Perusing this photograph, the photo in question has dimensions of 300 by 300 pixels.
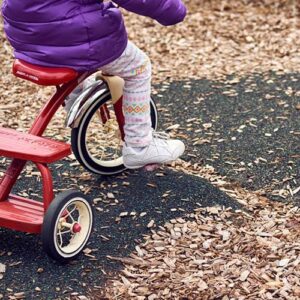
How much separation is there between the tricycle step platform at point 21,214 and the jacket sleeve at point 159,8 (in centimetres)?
94

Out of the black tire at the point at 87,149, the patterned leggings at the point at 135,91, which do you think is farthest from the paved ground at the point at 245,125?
the patterned leggings at the point at 135,91

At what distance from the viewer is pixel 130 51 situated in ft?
11.5

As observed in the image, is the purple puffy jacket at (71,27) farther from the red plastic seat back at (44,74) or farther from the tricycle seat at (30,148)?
the tricycle seat at (30,148)

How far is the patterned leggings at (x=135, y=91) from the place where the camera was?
3516mm

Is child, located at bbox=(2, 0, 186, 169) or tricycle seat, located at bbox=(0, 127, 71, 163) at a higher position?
child, located at bbox=(2, 0, 186, 169)

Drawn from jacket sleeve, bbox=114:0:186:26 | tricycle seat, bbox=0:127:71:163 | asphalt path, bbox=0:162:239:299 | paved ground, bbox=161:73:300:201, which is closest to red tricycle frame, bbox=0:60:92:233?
tricycle seat, bbox=0:127:71:163

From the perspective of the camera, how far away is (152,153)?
3.76 m

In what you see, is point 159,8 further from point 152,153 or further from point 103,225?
point 103,225

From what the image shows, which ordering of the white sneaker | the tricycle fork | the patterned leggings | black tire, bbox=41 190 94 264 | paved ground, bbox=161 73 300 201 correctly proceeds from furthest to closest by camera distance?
paved ground, bbox=161 73 300 201, the white sneaker, the patterned leggings, the tricycle fork, black tire, bbox=41 190 94 264

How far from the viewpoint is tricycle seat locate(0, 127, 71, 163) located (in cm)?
308

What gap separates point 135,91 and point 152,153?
1.11 ft

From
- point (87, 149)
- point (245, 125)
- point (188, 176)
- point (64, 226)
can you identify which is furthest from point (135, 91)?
point (245, 125)

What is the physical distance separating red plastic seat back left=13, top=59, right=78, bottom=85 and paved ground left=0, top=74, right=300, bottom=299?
707 millimetres

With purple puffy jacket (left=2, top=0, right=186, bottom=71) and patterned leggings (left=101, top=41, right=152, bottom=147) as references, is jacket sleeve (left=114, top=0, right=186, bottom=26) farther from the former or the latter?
patterned leggings (left=101, top=41, right=152, bottom=147)
